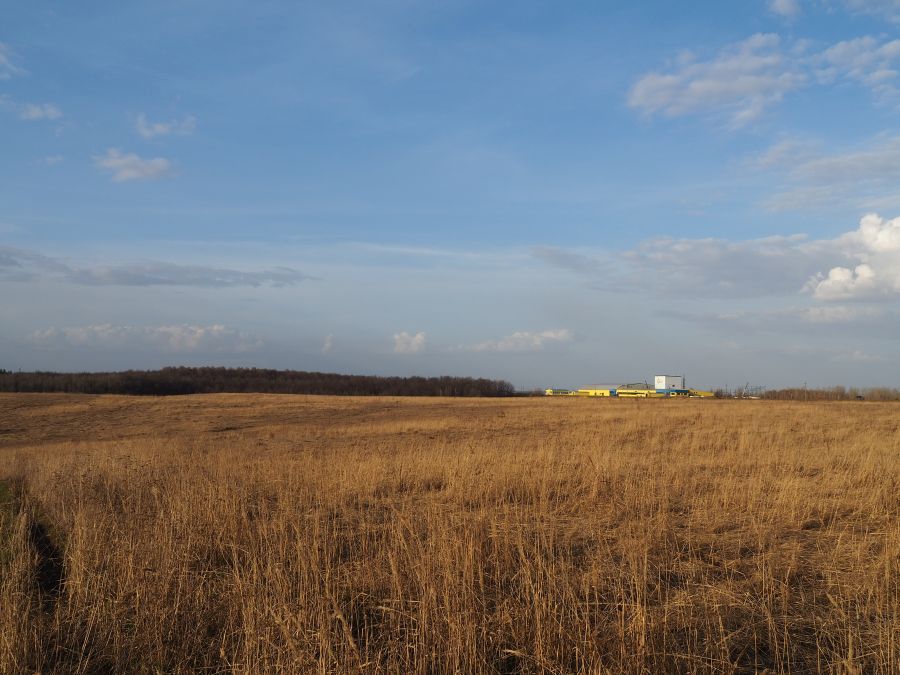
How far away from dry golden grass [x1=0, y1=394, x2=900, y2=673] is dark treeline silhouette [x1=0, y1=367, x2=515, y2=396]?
83.3m

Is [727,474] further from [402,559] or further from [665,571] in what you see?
[402,559]

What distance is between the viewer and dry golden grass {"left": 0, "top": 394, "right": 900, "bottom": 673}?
5109 millimetres

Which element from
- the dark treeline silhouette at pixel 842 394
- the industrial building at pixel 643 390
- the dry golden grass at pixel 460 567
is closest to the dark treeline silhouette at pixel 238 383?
the industrial building at pixel 643 390

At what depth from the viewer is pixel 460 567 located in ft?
21.5

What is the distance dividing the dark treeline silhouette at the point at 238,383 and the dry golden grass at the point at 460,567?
83296mm

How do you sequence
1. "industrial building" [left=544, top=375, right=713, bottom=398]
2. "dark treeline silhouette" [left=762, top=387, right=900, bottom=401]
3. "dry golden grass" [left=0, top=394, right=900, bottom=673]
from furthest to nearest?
Result: "industrial building" [left=544, top=375, right=713, bottom=398] < "dark treeline silhouette" [left=762, top=387, right=900, bottom=401] < "dry golden grass" [left=0, top=394, right=900, bottom=673]

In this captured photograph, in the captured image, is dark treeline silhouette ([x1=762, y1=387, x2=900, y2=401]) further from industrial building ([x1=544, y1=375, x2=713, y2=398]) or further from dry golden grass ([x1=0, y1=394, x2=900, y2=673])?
dry golden grass ([x1=0, y1=394, x2=900, y2=673])

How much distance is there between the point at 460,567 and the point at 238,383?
104433 mm

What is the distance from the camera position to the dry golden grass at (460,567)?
5.11 metres

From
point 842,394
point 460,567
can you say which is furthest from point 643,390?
point 460,567

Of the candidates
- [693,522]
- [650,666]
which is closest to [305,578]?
[650,666]

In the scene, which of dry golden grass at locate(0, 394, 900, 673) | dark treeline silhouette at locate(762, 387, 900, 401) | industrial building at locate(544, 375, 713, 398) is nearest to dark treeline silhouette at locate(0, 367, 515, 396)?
industrial building at locate(544, 375, 713, 398)

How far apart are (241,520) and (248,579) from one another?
2595mm

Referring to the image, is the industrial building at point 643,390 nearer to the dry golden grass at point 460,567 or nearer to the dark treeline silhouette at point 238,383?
the dark treeline silhouette at point 238,383
